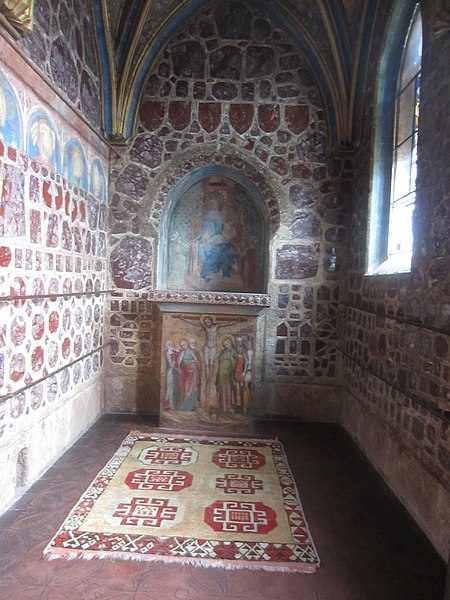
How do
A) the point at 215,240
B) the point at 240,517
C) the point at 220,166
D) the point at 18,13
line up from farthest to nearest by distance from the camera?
the point at 215,240 → the point at 220,166 → the point at 240,517 → the point at 18,13

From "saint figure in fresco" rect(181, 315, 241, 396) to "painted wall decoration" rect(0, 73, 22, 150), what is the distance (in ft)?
8.04

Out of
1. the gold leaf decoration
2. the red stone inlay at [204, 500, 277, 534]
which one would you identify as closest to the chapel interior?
the gold leaf decoration

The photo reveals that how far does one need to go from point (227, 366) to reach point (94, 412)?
1.64 m

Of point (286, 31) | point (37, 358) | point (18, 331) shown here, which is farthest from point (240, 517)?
point (286, 31)

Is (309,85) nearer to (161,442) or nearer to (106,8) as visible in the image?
(106,8)

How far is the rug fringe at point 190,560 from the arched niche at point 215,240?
345 centimetres

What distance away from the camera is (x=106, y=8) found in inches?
179

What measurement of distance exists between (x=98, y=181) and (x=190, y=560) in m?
3.88

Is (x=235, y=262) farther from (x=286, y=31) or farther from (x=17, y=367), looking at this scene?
(x=17, y=367)

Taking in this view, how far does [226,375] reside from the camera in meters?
4.78

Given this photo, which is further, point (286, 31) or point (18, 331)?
point (286, 31)

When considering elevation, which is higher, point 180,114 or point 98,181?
point 180,114

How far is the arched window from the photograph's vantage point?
Result: 3932mm

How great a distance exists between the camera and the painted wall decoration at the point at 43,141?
3.25 metres
